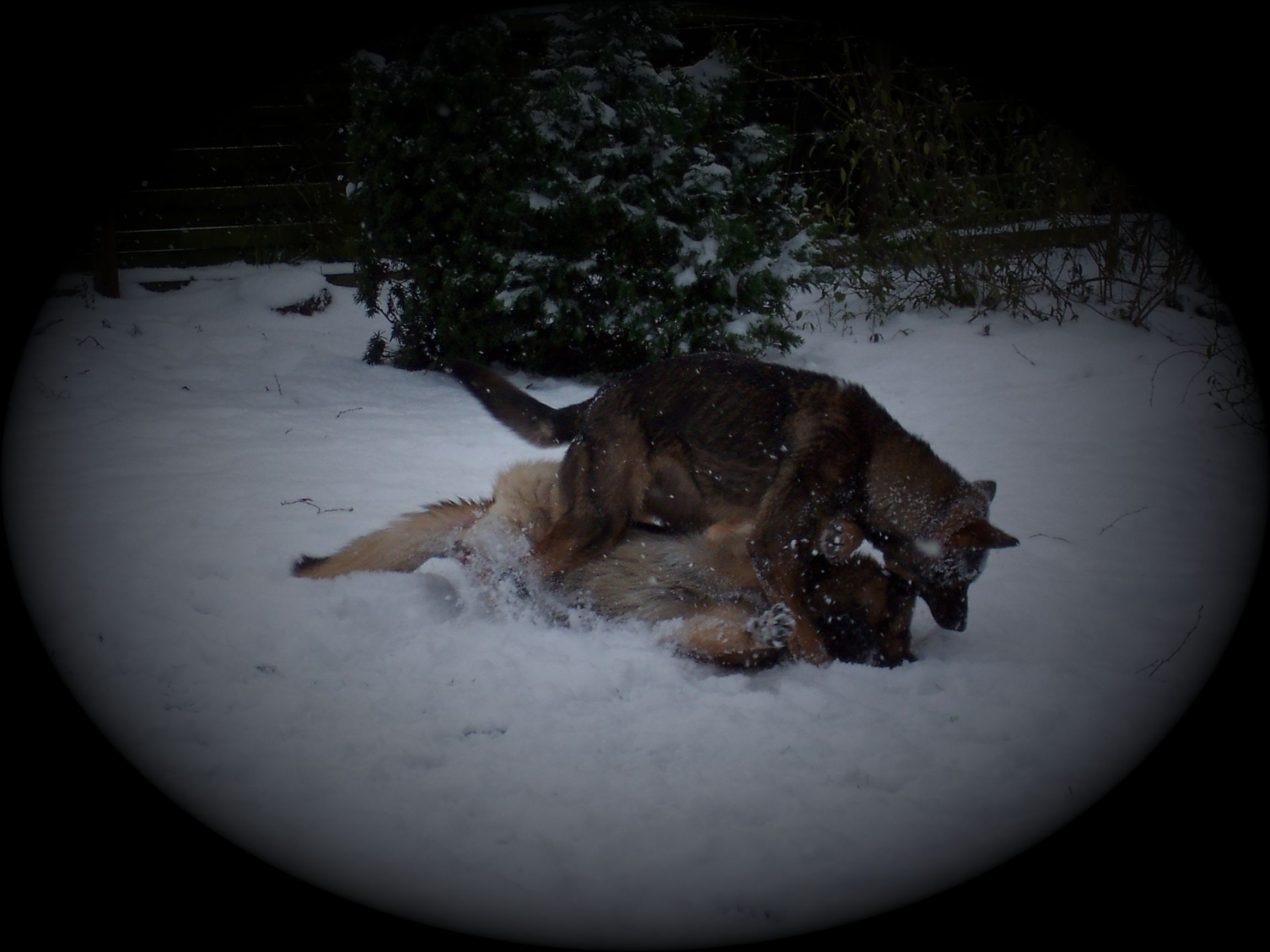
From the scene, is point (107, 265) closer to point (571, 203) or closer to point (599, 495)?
point (571, 203)

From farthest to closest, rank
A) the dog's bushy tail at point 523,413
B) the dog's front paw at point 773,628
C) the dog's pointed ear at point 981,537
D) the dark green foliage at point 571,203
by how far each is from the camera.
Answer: the dark green foliage at point 571,203, the dog's bushy tail at point 523,413, the dog's front paw at point 773,628, the dog's pointed ear at point 981,537

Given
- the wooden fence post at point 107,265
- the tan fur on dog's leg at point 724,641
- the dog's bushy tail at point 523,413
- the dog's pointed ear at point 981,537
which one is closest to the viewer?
the dog's pointed ear at point 981,537

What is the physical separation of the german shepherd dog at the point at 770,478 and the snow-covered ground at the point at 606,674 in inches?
10.9

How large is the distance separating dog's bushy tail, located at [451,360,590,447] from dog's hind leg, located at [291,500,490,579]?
40cm

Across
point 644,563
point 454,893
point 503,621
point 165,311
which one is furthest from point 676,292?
point 165,311

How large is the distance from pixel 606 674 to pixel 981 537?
1.35 metres

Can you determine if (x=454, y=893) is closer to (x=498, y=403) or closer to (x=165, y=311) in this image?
(x=498, y=403)

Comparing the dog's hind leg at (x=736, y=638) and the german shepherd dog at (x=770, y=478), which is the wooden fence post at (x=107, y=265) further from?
the dog's hind leg at (x=736, y=638)

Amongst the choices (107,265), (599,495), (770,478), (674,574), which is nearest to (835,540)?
(770,478)

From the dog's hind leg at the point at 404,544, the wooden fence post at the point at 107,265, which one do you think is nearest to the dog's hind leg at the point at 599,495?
the dog's hind leg at the point at 404,544

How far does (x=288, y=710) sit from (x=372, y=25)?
1.69 metres

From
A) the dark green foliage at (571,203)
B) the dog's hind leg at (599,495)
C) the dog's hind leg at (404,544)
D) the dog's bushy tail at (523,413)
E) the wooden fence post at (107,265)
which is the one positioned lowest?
the dog's hind leg at (404,544)

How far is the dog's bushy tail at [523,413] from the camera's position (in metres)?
3.30

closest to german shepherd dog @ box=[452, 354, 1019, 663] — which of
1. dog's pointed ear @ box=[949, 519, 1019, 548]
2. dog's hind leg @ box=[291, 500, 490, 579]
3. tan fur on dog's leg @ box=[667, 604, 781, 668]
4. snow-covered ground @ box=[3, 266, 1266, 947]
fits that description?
dog's pointed ear @ box=[949, 519, 1019, 548]
